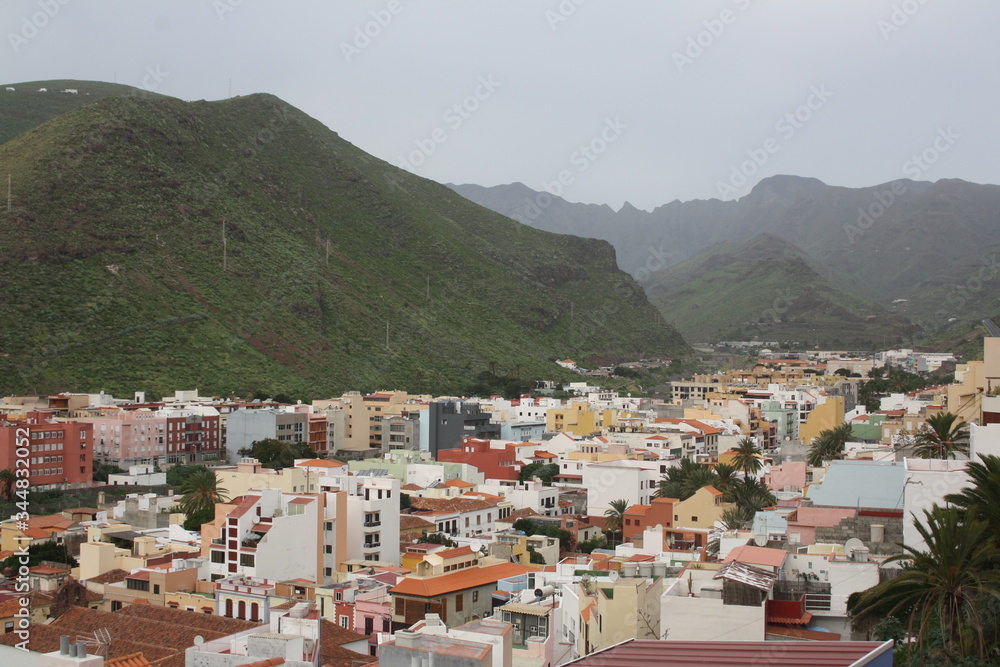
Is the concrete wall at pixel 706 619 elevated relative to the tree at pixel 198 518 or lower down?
elevated

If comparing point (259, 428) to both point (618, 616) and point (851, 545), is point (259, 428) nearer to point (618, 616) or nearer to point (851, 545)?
point (618, 616)

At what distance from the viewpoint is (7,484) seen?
43.8m

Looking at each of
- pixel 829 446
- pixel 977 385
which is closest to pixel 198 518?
pixel 977 385

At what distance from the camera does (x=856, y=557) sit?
17000mm

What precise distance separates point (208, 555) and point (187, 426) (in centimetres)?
3298

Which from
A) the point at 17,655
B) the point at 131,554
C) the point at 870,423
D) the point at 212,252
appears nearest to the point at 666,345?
the point at 212,252

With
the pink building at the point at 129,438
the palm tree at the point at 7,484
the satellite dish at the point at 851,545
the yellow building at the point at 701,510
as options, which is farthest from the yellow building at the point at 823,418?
the satellite dish at the point at 851,545

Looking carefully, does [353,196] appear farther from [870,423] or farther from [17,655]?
[17,655]

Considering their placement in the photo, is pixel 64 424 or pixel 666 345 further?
pixel 666 345

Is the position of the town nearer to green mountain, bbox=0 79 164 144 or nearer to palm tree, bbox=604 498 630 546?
palm tree, bbox=604 498 630 546

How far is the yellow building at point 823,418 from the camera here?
61.7 metres

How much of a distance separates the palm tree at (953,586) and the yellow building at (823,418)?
49.7 m

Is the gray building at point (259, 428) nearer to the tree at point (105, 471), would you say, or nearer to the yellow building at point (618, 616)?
the tree at point (105, 471)

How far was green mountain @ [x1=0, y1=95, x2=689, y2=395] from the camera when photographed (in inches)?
2837
